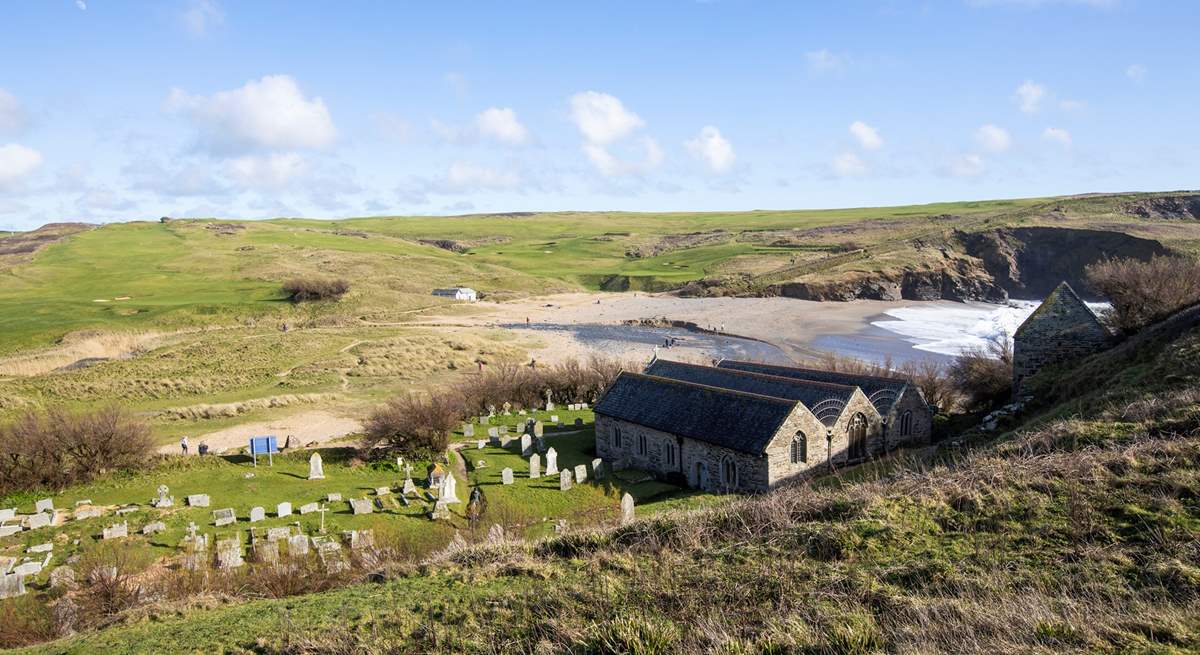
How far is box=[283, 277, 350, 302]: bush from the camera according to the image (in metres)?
99.9

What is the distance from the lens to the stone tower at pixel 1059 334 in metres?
33.7

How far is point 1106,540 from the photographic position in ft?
36.7

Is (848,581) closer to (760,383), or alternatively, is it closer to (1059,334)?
(760,383)

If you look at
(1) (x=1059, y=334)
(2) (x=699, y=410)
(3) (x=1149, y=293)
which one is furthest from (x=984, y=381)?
(2) (x=699, y=410)

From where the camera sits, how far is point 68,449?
29.6 metres

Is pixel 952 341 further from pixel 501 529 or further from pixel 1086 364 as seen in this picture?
pixel 501 529

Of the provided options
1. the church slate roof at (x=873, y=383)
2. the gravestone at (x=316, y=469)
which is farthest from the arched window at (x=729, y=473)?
the gravestone at (x=316, y=469)

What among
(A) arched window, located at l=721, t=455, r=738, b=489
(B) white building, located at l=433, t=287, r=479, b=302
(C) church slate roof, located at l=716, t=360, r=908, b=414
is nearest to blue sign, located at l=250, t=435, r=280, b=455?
(A) arched window, located at l=721, t=455, r=738, b=489

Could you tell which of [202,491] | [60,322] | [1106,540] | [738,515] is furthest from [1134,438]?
[60,322]

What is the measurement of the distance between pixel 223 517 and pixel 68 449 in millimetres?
10156

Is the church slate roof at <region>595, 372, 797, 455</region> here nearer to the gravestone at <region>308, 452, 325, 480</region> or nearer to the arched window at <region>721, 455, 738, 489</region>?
the arched window at <region>721, 455, 738, 489</region>

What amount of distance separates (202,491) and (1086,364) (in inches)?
1490

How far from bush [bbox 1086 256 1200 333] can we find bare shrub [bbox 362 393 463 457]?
33899 millimetres

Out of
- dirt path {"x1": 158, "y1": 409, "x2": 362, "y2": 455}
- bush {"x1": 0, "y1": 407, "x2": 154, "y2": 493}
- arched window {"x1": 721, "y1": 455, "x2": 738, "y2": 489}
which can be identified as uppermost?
bush {"x1": 0, "y1": 407, "x2": 154, "y2": 493}
